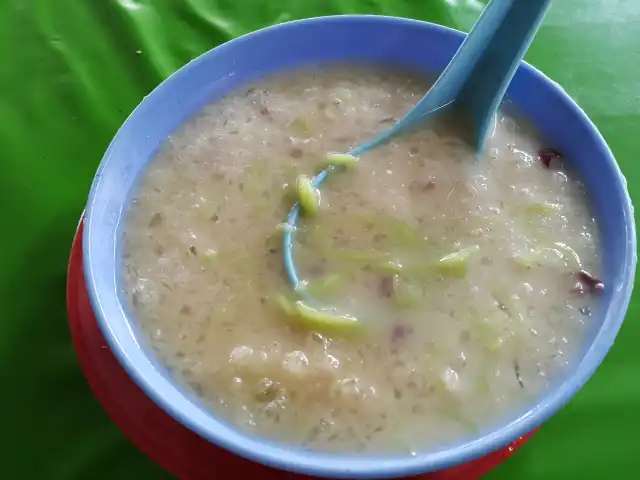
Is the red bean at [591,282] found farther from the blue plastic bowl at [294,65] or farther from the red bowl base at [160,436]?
the red bowl base at [160,436]

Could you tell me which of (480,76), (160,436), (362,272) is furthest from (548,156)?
(160,436)

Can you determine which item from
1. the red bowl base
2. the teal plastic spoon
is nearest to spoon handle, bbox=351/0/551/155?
the teal plastic spoon

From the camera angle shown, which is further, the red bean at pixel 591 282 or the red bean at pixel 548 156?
the red bean at pixel 548 156

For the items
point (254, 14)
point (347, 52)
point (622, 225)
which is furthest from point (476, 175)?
point (254, 14)

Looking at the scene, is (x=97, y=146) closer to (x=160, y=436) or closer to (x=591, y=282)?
(x=160, y=436)

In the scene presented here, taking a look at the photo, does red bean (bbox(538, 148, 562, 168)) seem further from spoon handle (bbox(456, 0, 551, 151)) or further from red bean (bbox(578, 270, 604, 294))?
red bean (bbox(578, 270, 604, 294))

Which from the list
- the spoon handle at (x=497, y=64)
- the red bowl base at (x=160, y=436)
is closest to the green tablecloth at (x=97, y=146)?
the red bowl base at (x=160, y=436)
